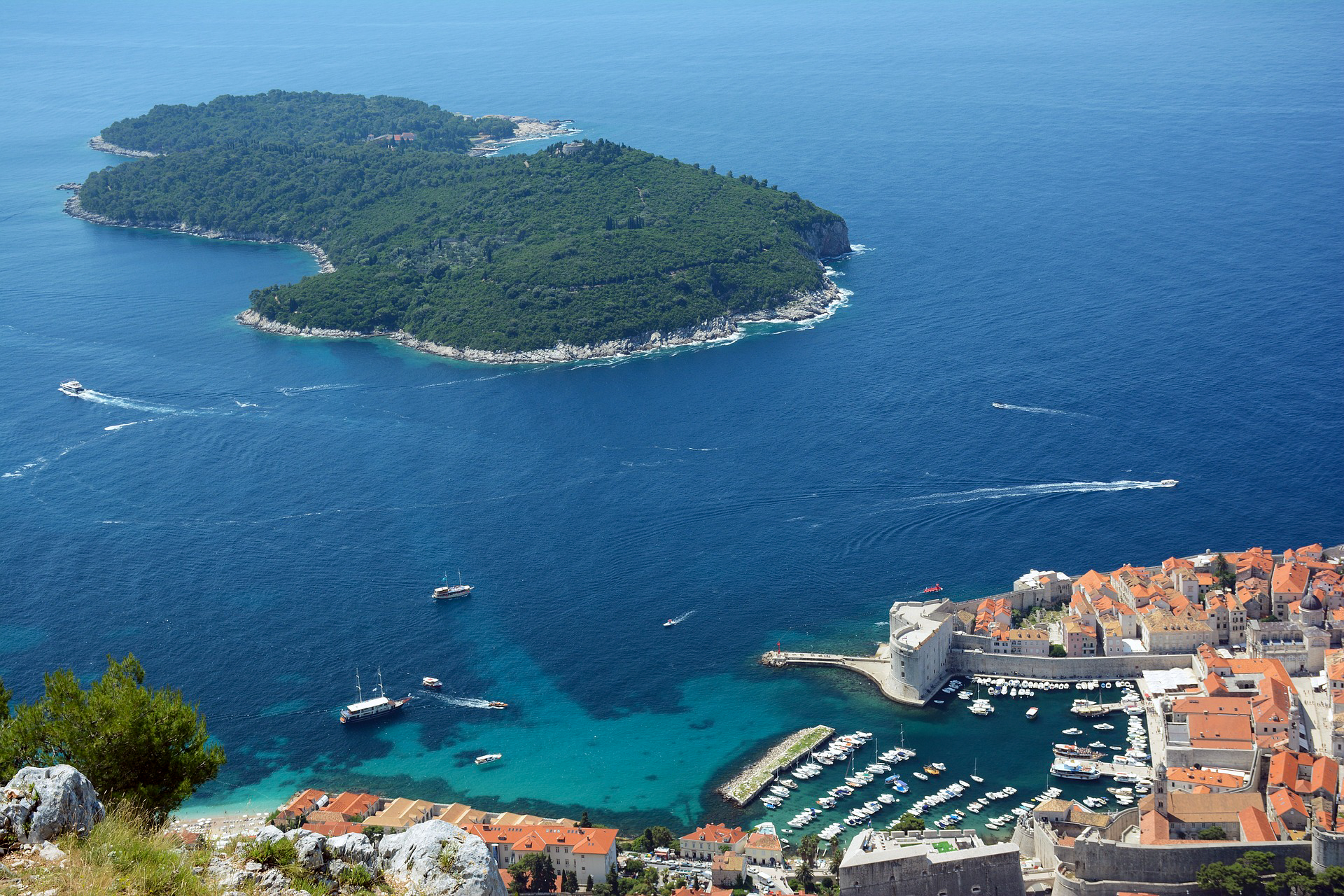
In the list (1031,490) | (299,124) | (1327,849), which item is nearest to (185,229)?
(299,124)

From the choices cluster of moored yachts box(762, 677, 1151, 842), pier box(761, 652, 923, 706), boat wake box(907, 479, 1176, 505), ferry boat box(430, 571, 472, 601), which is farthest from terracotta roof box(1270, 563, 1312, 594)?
ferry boat box(430, 571, 472, 601)

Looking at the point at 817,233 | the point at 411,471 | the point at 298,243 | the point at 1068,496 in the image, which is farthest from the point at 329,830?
the point at 298,243

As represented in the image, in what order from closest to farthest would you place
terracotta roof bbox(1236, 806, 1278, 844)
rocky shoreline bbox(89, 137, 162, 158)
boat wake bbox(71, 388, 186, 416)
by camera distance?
terracotta roof bbox(1236, 806, 1278, 844) < boat wake bbox(71, 388, 186, 416) < rocky shoreline bbox(89, 137, 162, 158)

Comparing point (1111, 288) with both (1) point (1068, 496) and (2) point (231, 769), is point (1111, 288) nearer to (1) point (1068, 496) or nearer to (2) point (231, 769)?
(1) point (1068, 496)

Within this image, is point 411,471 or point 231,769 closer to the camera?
point 231,769

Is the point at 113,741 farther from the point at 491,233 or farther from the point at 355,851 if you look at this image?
the point at 491,233

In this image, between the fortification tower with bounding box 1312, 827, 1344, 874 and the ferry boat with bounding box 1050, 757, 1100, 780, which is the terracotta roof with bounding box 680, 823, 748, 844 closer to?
the ferry boat with bounding box 1050, 757, 1100, 780

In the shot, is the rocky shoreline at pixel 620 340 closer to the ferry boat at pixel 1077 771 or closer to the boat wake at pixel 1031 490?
the boat wake at pixel 1031 490
